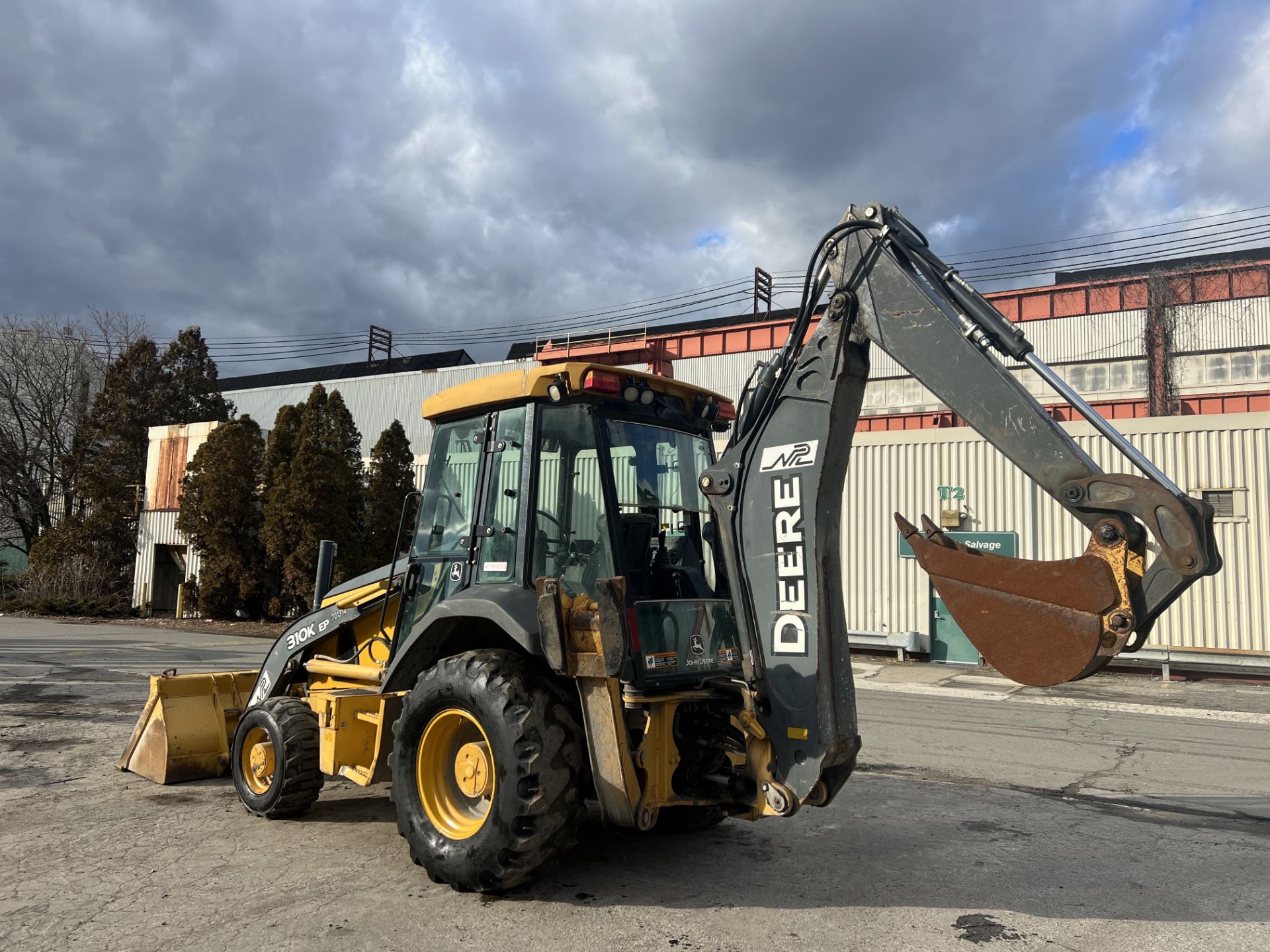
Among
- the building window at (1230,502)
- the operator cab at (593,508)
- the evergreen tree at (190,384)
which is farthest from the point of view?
the evergreen tree at (190,384)

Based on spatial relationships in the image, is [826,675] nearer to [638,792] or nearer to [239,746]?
[638,792]

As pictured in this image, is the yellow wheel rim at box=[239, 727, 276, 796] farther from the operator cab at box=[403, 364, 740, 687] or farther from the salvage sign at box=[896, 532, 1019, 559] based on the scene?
the salvage sign at box=[896, 532, 1019, 559]

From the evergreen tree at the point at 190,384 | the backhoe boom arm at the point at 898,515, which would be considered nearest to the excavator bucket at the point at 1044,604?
the backhoe boom arm at the point at 898,515

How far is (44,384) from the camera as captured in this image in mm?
34062

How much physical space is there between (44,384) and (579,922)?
122 feet

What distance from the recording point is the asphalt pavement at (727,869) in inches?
162

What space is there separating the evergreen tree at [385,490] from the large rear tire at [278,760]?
1752 cm

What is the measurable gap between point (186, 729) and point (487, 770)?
358 centimetres

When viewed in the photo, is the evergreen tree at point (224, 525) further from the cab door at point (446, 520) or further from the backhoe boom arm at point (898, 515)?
the backhoe boom arm at point (898, 515)

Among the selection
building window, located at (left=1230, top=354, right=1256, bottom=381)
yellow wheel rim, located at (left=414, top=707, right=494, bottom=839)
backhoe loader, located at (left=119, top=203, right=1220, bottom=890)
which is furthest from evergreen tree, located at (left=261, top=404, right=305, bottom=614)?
building window, located at (left=1230, top=354, right=1256, bottom=381)

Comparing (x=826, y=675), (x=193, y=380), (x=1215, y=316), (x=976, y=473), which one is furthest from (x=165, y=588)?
(x=1215, y=316)

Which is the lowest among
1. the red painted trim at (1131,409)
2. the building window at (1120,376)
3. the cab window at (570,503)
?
the cab window at (570,503)

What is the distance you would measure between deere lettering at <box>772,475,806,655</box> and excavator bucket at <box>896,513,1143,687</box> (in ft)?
1.89

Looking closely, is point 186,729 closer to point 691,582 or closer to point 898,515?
point 691,582
